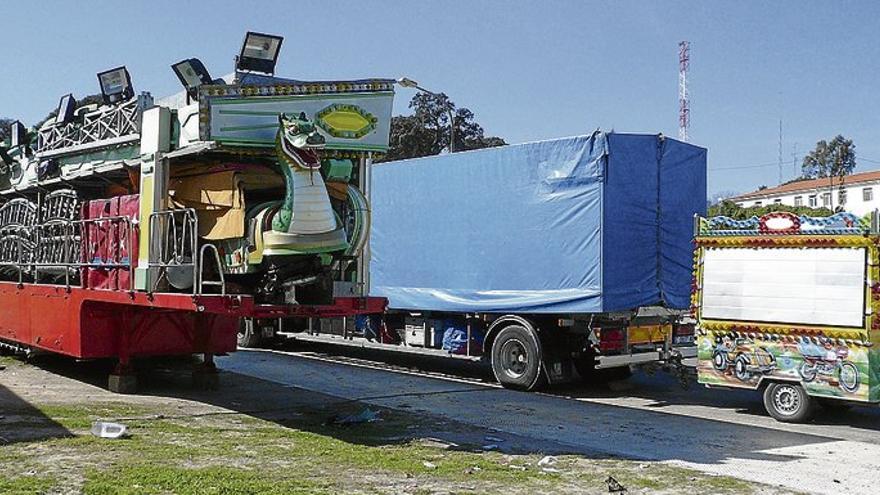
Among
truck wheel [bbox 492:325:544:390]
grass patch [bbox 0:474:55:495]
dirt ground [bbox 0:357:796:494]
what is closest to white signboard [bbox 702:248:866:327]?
truck wheel [bbox 492:325:544:390]

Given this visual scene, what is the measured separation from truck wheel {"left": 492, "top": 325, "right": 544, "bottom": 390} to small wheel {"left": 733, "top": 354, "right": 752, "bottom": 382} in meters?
2.91

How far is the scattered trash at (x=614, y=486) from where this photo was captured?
722 cm

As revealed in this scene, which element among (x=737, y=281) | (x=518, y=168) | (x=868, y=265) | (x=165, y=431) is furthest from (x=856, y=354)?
(x=165, y=431)

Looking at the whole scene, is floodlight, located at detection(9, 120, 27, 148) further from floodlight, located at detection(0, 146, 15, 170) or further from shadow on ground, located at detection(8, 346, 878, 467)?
shadow on ground, located at detection(8, 346, 878, 467)

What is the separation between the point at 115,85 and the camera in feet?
38.8

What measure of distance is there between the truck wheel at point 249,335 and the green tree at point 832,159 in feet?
302

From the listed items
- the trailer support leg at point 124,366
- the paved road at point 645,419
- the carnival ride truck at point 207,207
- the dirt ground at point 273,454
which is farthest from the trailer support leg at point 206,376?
the paved road at point 645,419

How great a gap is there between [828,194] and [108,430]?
9386cm

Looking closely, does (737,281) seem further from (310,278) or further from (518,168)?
→ (310,278)

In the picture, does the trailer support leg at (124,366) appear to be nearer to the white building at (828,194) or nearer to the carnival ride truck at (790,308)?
the carnival ride truck at (790,308)

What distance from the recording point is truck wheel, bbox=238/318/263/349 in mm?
19188

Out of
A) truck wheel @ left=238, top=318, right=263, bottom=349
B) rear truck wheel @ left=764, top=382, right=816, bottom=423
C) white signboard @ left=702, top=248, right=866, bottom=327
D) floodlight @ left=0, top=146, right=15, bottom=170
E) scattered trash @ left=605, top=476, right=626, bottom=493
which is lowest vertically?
scattered trash @ left=605, top=476, right=626, bottom=493

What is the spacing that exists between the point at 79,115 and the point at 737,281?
9289 millimetres

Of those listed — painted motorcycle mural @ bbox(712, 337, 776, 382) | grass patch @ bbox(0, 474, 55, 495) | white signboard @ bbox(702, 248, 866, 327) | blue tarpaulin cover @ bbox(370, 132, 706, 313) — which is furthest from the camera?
blue tarpaulin cover @ bbox(370, 132, 706, 313)
